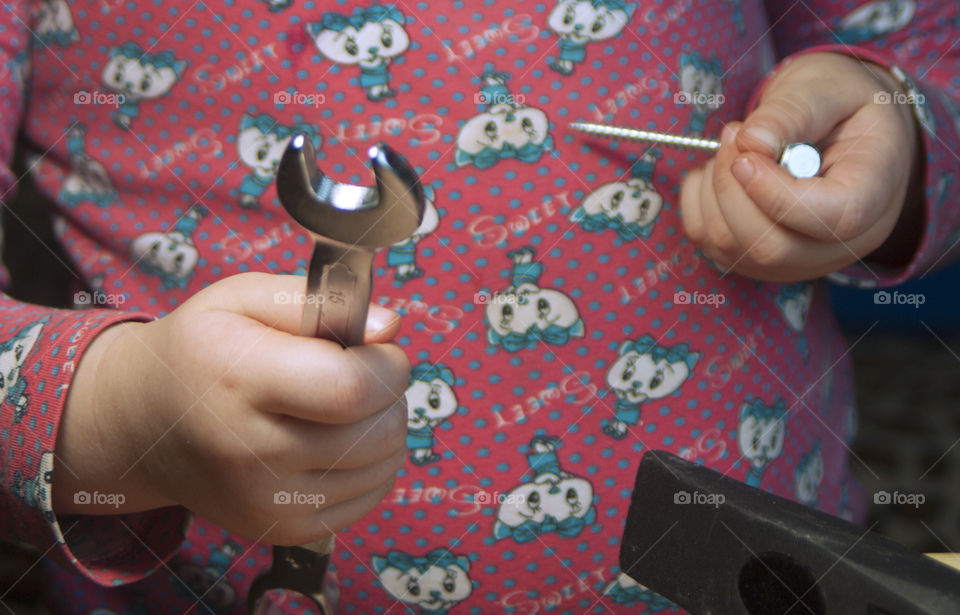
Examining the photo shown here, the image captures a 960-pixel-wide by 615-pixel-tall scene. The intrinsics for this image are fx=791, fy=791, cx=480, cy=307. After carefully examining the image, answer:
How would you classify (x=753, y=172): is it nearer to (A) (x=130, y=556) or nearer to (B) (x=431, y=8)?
(B) (x=431, y=8)

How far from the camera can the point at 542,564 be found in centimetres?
50

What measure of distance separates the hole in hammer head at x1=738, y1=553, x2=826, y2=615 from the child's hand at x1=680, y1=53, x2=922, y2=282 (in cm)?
21


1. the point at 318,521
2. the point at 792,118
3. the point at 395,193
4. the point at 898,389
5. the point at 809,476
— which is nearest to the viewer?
the point at 395,193

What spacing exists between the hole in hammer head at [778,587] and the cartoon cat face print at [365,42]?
0.36 meters

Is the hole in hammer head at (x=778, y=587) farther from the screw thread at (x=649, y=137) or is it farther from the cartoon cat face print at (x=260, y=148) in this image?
the cartoon cat face print at (x=260, y=148)

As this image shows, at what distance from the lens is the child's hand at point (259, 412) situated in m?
0.31

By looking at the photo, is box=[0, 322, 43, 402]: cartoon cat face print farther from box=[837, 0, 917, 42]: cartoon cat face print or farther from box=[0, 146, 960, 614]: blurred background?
box=[837, 0, 917, 42]: cartoon cat face print

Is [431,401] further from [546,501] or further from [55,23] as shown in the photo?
[55,23]

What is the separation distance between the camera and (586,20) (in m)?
0.50

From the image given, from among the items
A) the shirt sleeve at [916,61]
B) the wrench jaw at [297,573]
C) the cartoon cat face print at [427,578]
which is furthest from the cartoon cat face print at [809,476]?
the wrench jaw at [297,573]

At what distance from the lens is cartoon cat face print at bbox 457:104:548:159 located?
49 centimetres

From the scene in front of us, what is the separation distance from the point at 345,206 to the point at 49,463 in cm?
26

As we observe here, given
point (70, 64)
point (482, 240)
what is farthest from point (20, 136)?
point (482, 240)

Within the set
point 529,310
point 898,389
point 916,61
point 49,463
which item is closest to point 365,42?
point 529,310
